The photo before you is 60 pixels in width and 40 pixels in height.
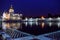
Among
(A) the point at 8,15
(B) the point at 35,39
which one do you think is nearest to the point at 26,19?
(A) the point at 8,15

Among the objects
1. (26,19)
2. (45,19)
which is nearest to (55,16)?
(45,19)

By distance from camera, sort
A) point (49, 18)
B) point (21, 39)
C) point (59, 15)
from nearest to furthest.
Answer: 1. point (21, 39)
2. point (59, 15)
3. point (49, 18)

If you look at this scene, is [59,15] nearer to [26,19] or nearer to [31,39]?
[26,19]

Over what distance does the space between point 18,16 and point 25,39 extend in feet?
124

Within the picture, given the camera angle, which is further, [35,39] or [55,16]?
[55,16]

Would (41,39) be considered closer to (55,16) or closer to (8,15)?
(55,16)

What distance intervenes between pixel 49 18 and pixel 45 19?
1604 millimetres

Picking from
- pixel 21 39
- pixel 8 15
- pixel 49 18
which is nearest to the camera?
pixel 21 39

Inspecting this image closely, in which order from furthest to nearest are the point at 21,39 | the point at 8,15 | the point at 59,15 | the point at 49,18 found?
the point at 8,15 → the point at 49,18 → the point at 59,15 → the point at 21,39

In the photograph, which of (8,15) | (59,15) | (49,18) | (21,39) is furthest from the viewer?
(8,15)

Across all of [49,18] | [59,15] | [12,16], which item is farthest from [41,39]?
[12,16]

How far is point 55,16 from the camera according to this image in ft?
105

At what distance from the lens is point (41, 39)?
3898 millimetres

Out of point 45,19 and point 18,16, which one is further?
point 18,16
